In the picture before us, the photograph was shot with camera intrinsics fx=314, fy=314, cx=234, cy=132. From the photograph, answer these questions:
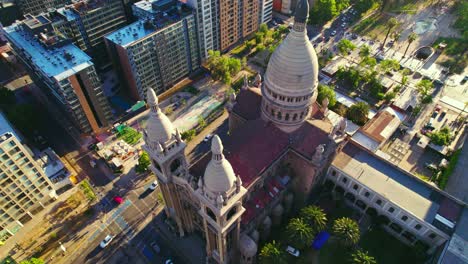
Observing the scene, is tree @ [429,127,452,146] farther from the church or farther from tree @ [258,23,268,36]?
tree @ [258,23,268,36]

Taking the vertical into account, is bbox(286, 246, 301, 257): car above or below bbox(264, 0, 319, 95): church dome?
below

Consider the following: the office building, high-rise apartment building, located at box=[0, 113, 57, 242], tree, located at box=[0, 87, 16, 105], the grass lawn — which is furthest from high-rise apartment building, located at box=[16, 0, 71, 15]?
the grass lawn

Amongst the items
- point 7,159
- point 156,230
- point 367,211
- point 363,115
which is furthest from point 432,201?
point 7,159

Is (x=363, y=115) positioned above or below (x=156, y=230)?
above

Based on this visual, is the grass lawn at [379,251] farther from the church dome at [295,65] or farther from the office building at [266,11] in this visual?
the office building at [266,11]

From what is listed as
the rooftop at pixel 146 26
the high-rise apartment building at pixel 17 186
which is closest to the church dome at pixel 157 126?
the high-rise apartment building at pixel 17 186

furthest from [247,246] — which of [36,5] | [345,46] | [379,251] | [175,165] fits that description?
[36,5]

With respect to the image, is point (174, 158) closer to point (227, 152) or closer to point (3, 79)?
point (227, 152)
